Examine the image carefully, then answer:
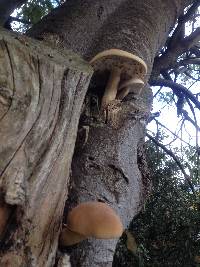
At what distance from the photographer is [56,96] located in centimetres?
170

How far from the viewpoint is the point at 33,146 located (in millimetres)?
1438

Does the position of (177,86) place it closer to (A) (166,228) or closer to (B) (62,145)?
(A) (166,228)

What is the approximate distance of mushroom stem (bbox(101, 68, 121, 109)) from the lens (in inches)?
95.1

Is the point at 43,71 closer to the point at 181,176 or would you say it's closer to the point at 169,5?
the point at 169,5

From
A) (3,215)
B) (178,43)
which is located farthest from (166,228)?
(3,215)

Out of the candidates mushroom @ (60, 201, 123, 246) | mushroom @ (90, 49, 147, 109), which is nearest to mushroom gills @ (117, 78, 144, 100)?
mushroom @ (90, 49, 147, 109)

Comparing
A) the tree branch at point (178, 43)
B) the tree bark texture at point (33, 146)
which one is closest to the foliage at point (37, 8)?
the tree branch at point (178, 43)

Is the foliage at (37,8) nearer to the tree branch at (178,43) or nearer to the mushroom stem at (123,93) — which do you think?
the tree branch at (178,43)

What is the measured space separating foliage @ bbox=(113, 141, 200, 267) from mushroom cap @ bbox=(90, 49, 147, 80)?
2314 millimetres

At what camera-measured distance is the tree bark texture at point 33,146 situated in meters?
1.28

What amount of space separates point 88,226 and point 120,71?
119cm

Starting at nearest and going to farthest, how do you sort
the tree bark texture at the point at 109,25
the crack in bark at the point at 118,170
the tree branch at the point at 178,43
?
the crack in bark at the point at 118,170
the tree bark texture at the point at 109,25
the tree branch at the point at 178,43

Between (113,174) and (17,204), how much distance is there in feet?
2.98

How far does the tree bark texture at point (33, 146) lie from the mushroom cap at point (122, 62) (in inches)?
20.1
